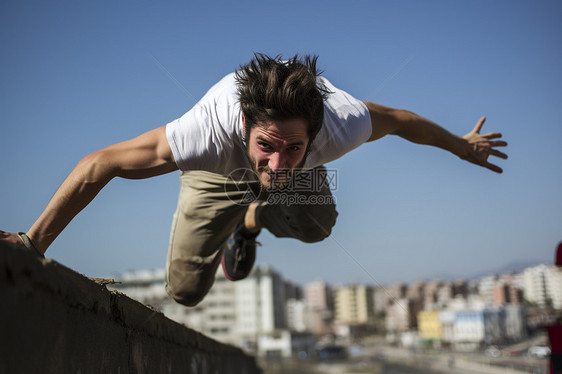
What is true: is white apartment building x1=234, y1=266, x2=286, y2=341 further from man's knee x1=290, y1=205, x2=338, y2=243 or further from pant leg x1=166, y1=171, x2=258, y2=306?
man's knee x1=290, y1=205, x2=338, y2=243

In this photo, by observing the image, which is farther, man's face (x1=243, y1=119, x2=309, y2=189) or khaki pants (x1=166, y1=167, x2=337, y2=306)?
khaki pants (x1=166, y1=167, x2=337, y2=306)

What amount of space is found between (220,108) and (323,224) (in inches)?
78.7

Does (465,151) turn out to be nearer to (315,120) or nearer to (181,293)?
(315,120)

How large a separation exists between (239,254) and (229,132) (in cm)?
303

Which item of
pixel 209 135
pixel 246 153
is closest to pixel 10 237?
pixel 209 135

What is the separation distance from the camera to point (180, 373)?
3.88 metres

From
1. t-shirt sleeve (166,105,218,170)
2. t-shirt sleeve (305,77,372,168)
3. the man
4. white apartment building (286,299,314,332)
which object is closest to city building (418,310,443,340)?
white apartment building (286,299,314,332)

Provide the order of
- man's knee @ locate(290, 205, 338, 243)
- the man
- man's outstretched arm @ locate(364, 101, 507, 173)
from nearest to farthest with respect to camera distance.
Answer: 1. the man
2. man's outstretched arm @ locate(364, 101, 507, 173)
3. man's knee @ locate(290, 205, 338, 243)

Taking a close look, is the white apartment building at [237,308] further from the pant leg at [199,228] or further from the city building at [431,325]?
the pant leg at [199,228]

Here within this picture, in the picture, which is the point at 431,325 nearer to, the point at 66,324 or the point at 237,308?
the point at 237,308

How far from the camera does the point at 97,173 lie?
3.46 meters

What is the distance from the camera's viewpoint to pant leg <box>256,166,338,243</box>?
5281 mm
